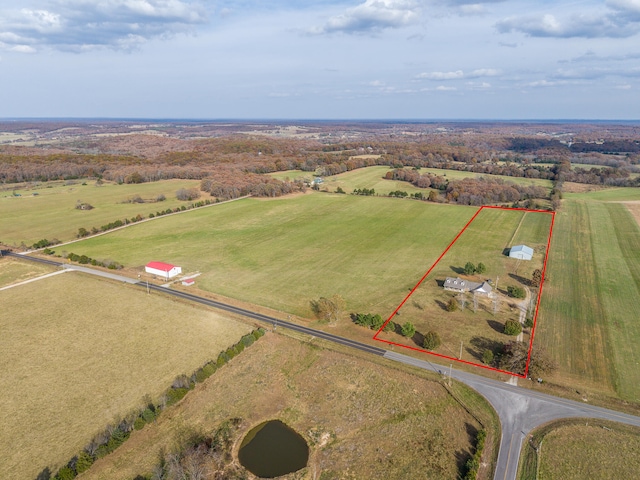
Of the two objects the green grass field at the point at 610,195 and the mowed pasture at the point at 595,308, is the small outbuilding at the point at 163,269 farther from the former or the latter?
the green grass field at the point at 610,195

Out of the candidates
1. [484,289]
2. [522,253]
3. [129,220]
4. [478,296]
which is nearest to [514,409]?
[478,296]

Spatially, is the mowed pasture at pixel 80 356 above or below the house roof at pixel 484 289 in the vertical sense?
below

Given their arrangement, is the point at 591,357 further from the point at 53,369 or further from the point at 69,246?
the point at 69,246

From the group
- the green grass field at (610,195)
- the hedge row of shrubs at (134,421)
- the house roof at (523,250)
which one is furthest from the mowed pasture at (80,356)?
the green grass field at (610,195)

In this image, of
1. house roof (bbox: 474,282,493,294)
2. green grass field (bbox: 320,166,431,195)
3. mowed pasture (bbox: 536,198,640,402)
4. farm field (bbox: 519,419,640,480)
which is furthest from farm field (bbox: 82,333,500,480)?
green grass field (bbox: 320,166,431,195)

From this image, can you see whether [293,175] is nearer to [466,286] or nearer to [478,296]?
[466,286]

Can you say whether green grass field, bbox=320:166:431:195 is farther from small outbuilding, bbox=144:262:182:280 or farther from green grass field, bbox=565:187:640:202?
small outbuilding, bbox=144:262:182:280
